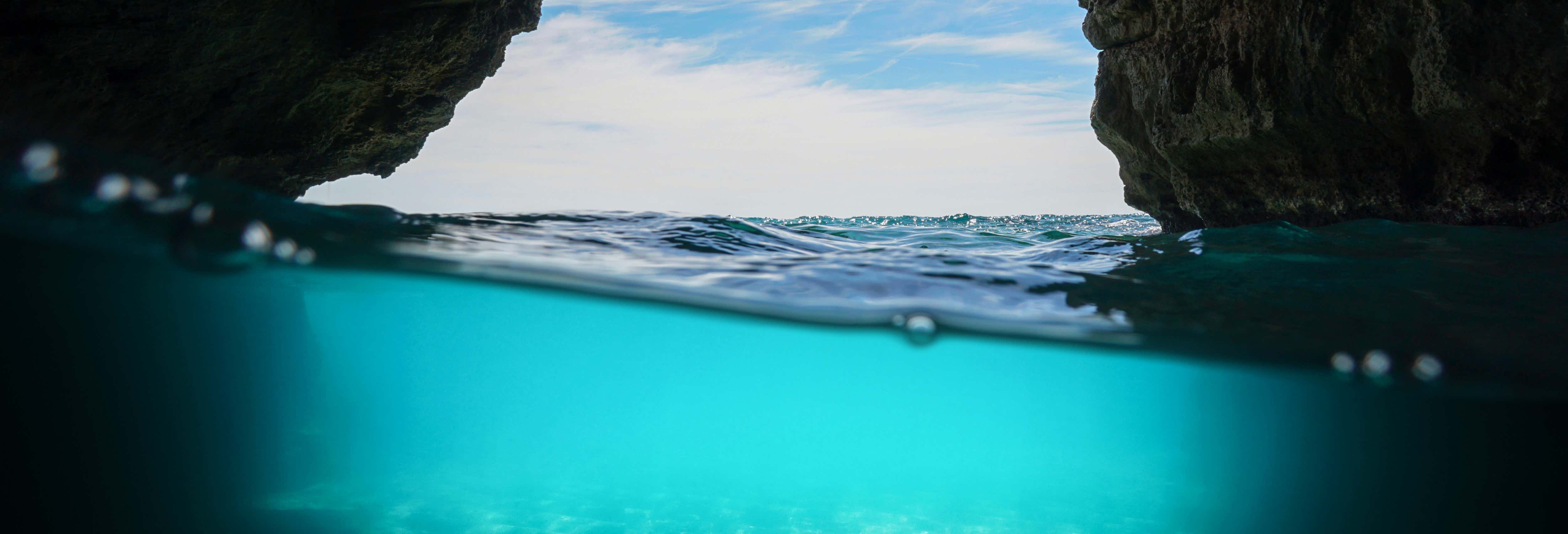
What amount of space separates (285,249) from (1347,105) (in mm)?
9327

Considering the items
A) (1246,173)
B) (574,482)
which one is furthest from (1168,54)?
(574,482)

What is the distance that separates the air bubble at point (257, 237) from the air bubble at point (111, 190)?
0.72 meters

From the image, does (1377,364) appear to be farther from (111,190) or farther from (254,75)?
(254,75)

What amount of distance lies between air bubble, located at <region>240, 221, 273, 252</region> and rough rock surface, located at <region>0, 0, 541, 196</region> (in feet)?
7.92

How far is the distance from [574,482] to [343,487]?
1052 centimetres

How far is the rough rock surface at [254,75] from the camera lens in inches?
220

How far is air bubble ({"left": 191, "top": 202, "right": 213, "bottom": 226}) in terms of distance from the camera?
191 inches

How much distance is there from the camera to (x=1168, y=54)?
23.8 feet

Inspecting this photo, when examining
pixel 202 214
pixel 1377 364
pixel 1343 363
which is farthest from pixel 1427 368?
pixel 202 214

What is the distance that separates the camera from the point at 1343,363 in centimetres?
444

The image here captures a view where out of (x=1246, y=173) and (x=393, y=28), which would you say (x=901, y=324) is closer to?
(x=1246, y=173)

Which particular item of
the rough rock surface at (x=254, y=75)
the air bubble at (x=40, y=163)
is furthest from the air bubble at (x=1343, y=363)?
the air bubble at (x=40, y=163)

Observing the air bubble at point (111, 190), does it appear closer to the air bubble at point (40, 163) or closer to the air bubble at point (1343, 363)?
the air bubble at point (40, 163)

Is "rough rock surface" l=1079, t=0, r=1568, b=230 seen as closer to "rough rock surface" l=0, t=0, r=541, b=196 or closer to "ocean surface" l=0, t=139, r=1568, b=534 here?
"ocean surface" l=0, t=139, r=1568, b=534
